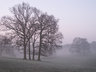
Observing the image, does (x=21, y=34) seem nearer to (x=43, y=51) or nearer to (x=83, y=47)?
(x=43, y=51)

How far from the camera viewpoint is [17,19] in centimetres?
3988

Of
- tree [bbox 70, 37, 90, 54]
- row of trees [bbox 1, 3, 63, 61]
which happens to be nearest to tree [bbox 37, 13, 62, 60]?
row of trees [bbox 1, 3, 63, 61]

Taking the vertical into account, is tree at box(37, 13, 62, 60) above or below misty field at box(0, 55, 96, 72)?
above

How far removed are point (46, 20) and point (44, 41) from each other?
16.2ft

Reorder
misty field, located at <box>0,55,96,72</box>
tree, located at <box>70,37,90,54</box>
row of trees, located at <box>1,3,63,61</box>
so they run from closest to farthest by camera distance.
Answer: misty field, located at <box>0,55,96,72</box> → row of trees, located at <box>1,3,63,61</box> → tree, located at <box>70,37,90,54</box>

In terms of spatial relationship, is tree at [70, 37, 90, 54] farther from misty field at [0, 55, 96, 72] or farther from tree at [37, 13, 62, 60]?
misty field at [0, 55, 96, 72]

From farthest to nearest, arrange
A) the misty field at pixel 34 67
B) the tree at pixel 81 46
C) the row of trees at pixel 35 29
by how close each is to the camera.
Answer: the tree at pixel 81 46
the row of trees at pixel 35 29
the misty field at pixel 34 67

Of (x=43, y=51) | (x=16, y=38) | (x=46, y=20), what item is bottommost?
(x=43, y=51)

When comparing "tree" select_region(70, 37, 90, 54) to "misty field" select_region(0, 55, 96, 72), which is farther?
"tree" select_region(70, 37, 90, 54)

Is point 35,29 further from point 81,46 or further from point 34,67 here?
→ point 81,46

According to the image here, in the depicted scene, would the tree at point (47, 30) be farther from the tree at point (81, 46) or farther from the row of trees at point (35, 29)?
the tree at point (81, 46)

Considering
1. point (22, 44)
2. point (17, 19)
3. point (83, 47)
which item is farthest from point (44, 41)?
point (83, 47)

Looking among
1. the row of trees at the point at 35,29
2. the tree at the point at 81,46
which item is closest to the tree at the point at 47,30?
the row of trees at the point at 35,29

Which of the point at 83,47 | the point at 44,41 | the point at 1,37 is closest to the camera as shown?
the point at 1,37
